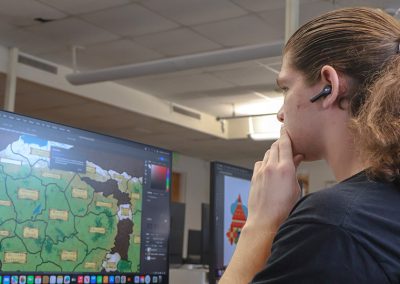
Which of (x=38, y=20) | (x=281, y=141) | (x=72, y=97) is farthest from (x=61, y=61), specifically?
(x=281, y=141)

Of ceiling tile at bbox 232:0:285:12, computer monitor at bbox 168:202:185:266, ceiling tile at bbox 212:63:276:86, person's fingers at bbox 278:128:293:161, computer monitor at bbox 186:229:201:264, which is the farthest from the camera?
ceiling tile at bbox 212:63:276:86

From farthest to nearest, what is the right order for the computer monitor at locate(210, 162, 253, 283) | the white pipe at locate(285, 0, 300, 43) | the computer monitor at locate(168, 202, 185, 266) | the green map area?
the computer monitor at locate(168, 202, 185, 266), the white pipe at locate(285, 0, 300, 43), the computer monitor at locate(210, 162, 253, 283), the green map area

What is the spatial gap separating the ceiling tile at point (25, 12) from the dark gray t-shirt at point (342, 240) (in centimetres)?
467

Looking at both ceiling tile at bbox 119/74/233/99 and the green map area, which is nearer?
the green map area

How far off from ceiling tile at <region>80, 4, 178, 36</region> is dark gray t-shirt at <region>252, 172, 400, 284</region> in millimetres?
4463

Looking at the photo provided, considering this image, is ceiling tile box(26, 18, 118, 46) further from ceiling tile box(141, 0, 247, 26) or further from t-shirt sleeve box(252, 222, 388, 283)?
t-shirt sleeve box(252, 222, 388, 283)

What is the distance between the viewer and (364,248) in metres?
0.75

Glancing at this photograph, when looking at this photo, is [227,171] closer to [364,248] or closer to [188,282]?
[188,282]

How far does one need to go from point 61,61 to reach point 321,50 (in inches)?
Result: 233

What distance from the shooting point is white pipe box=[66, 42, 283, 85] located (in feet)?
16.6

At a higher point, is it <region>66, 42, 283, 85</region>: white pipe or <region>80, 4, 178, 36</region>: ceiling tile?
<region>80, 4, 178, 36</region>: ceiling tile

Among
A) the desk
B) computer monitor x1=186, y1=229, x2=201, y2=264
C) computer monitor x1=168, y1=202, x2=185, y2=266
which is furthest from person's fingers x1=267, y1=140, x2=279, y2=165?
computer monitor x1=186, y1=229, x2=201, y2=264

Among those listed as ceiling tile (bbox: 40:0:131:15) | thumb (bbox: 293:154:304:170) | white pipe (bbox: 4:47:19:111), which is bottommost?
thumb (bbox: 293:154:304:170)

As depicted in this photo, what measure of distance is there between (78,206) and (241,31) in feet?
14.0
